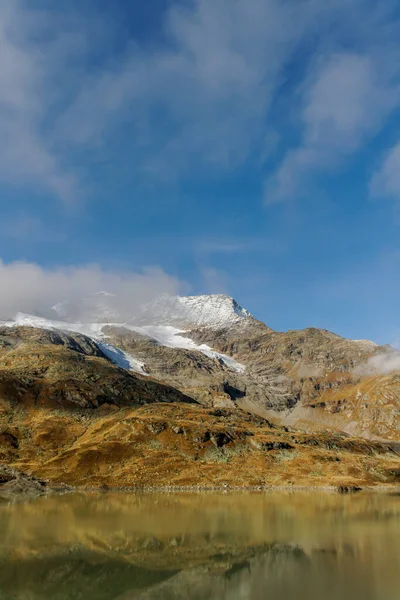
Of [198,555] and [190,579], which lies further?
[198,555]

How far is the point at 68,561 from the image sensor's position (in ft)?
134

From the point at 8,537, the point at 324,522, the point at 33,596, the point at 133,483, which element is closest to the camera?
the point at 33,596

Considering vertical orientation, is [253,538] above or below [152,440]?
below

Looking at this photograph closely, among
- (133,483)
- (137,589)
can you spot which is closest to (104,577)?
(137,589)

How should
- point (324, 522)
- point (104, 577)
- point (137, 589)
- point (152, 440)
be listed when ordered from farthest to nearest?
1. point (152, 440)
2. point (324, 522)
3. point (104, 577)
4. point (137, 589)

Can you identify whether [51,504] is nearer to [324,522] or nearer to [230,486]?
[324,522]

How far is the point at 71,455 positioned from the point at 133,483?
31912mm

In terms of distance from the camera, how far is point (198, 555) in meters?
44.8

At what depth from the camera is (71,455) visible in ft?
512

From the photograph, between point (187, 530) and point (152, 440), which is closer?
point (187, 530)

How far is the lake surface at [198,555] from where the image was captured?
108ft

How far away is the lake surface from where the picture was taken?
32.9 metres

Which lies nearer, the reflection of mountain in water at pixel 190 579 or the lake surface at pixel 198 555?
the reflection of mountain in water at pixel 190 579

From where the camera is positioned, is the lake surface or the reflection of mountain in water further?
the lake surface
